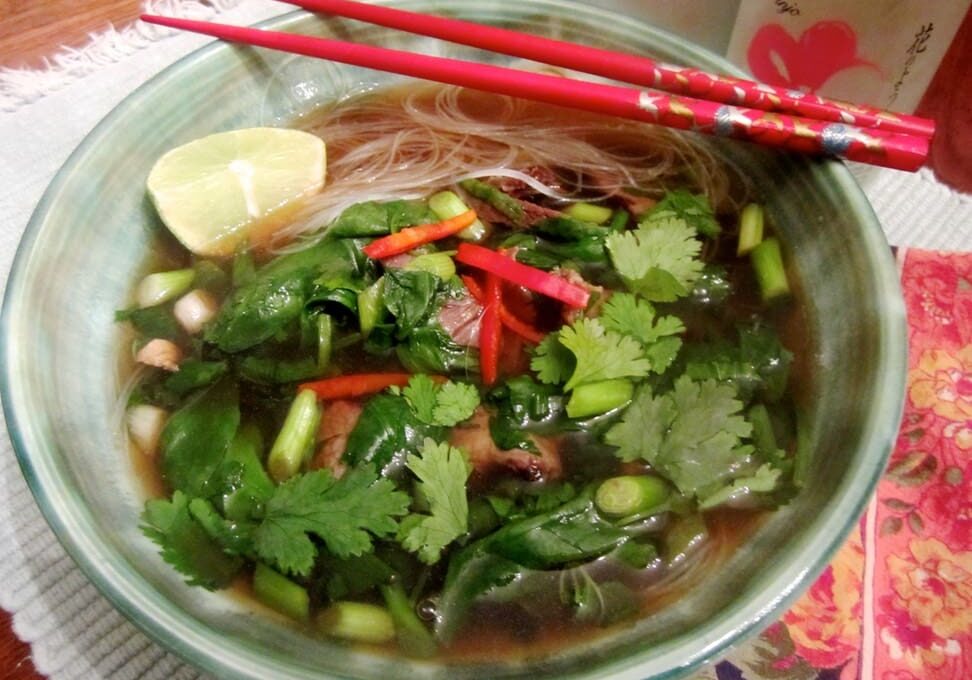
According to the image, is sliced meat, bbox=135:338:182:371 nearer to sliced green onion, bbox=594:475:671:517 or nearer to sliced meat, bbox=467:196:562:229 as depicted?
sliced meat, bbox=467:196:562:229

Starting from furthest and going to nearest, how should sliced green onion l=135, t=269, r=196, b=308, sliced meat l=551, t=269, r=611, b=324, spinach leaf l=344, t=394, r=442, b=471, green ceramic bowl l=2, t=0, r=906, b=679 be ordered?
sliced green onion l=135, t=269, r=196, b=308 → sliced meat l=551, t=269, r=611, b=324 → spinach leaf l=344, t=394, r=442, b=471 → green ceramic bowl l=2, t=0, r=906, b=679

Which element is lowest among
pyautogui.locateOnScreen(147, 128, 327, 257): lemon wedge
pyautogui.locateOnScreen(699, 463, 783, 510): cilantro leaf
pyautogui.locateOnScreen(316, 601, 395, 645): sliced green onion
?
pyautogui.locateOnScreen(699, 463, 783, 510): cilantro leaf

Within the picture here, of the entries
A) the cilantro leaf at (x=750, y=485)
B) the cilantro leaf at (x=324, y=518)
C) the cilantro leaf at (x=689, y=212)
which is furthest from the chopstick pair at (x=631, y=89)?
the cilantro leaf at (x=324, y=518)

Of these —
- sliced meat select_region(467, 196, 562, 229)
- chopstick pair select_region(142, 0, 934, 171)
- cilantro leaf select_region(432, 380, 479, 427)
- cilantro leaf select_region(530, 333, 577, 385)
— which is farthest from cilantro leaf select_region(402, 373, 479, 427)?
chopstick pair select_region(142, 0, 934, 171)

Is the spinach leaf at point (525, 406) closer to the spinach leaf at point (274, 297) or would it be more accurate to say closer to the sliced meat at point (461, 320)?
the sliced meat at point (461, 320)

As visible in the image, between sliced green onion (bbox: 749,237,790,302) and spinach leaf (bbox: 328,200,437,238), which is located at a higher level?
spinach leaf (bbox: 328,200,437,238)

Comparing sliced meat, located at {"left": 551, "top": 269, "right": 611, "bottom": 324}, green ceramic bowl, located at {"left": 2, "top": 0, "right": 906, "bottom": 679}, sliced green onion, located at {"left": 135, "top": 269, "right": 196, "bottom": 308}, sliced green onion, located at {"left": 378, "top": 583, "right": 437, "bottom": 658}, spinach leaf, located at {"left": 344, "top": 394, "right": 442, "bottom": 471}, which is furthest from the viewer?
sliced green onion, located at {"left": 135, "top": 269, "right": 196, "bottom": 308}
